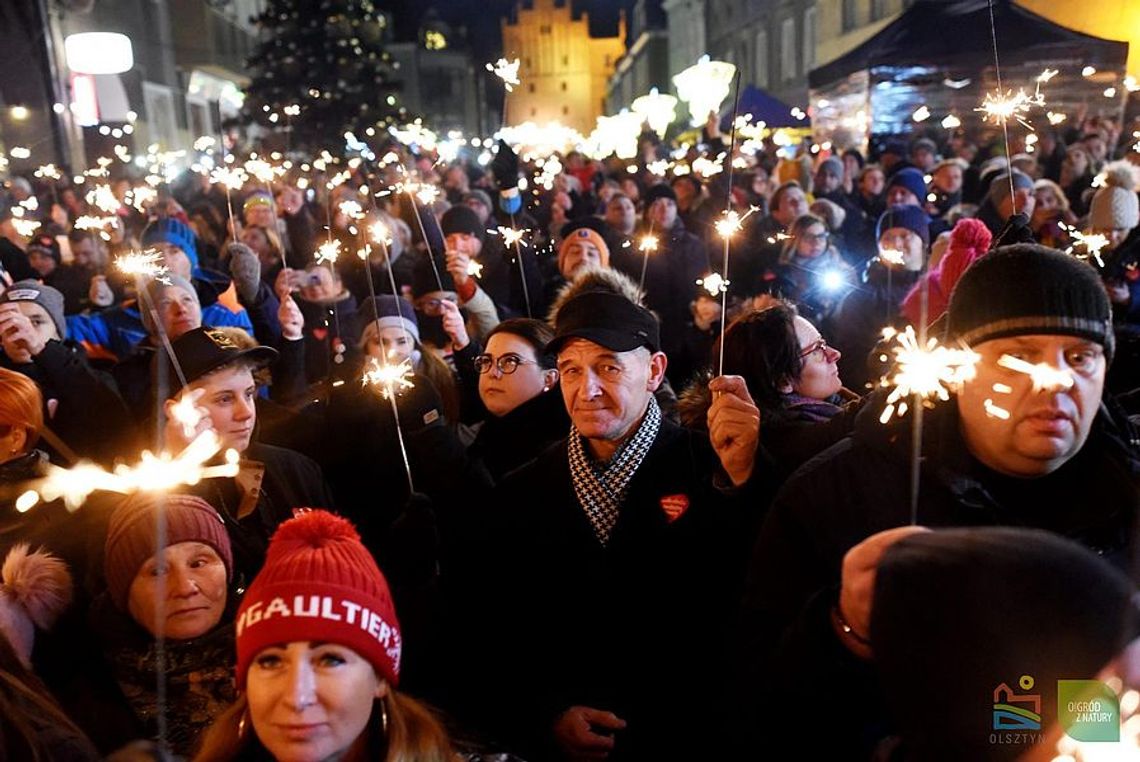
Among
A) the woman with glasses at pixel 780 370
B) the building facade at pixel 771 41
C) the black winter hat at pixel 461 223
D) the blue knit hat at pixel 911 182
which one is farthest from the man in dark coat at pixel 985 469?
the building facade at pixel 771 41

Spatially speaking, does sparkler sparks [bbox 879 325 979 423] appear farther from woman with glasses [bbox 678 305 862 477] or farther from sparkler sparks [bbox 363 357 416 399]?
sparkler sparks [bbox 363 357 416 399]

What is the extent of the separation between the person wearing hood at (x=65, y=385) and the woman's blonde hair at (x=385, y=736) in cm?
270

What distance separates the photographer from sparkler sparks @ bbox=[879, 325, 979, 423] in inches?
82.0

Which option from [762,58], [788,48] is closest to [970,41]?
[788,48]

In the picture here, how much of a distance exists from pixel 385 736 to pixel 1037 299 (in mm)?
1756

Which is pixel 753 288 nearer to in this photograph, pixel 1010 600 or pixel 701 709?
pixel 701 709

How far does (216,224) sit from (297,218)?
1854 mm

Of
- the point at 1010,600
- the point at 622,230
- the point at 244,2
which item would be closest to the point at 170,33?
the point at 244,2

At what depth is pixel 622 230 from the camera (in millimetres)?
8438

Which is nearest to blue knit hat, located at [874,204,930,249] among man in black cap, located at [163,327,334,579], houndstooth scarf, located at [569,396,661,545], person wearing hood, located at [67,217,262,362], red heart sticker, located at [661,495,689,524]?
houndstooth scarf, located at [569,396,661,545]

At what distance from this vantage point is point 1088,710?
1.33m

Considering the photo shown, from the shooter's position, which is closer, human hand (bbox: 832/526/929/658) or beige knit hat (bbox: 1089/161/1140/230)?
human hand (bbox: 832/526/929/658)

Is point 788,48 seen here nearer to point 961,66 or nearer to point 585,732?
point 961,66

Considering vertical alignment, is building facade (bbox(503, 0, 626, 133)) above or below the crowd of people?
above
